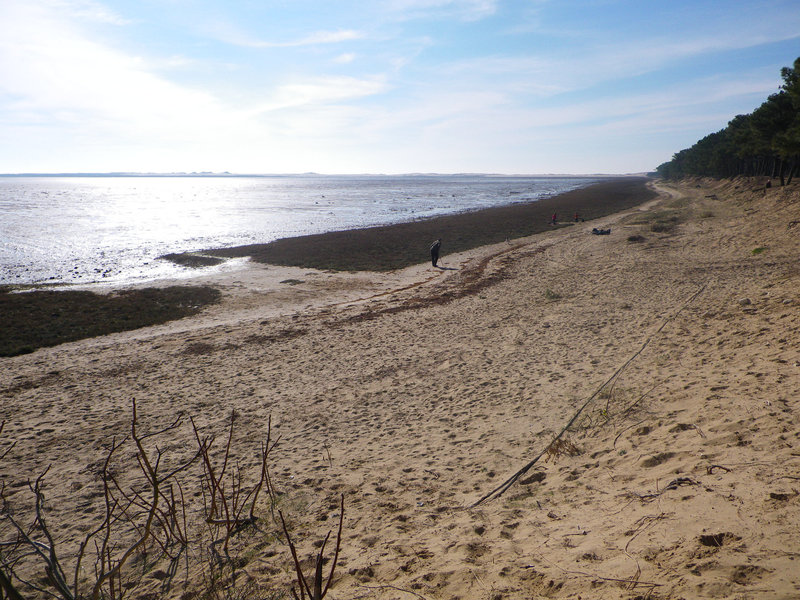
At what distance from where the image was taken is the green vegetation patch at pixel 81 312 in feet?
51.4

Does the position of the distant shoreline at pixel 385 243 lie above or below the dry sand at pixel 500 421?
above

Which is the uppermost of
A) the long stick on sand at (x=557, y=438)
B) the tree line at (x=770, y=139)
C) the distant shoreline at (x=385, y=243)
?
the tree line at (x=770, y=139)

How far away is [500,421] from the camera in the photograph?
27.0 feet

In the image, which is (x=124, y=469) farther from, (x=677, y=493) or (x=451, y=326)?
(x=451, y=326)

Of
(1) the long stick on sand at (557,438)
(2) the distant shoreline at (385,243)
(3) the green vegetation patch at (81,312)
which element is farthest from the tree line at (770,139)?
(3) the green vegetation patch at (81,312)

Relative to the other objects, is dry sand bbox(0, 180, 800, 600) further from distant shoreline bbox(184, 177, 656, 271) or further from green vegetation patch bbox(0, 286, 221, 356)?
distant shoreline bbox(184, 177, 656, 271)

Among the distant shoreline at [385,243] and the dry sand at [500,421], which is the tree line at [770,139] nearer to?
the distant shoreline at [385,243]

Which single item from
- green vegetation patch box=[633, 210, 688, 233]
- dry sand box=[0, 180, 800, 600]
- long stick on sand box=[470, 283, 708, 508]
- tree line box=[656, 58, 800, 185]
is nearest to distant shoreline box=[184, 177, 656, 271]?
green vegetation patch box=[633, 210, 688, 233]

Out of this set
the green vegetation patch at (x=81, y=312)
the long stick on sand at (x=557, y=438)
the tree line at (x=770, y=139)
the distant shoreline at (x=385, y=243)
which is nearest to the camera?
the long stick on sand at (x=557, y=438)

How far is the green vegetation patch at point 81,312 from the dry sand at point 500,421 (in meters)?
1.14

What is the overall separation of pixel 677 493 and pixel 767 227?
23963mm

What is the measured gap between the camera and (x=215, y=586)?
15.5ft

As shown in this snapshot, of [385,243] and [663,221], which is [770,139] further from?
[385,243]

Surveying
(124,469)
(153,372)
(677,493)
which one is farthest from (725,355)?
(153,372)
